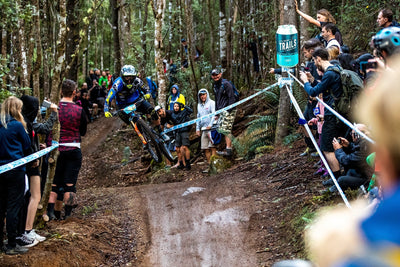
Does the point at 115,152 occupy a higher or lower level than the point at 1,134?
lower

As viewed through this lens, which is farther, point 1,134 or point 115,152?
point 115,152

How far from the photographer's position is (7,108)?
5758 millimetres

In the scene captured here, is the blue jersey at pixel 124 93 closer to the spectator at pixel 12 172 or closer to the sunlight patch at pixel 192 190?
the sunlight patch at pixel 192 190

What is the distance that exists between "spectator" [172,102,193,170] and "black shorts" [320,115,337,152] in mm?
6355

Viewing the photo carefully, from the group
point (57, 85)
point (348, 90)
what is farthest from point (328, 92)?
point (57, 85)

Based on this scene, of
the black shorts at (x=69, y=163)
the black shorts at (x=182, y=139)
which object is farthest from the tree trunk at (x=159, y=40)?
the black shorts at (x=69, y=163)

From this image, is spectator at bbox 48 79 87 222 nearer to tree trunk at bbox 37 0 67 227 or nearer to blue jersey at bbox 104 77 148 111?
tree trunk at bbox 37 0 67 227

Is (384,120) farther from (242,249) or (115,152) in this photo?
(115,152)

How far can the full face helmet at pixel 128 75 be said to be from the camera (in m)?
10.6

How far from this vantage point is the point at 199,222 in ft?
25.1

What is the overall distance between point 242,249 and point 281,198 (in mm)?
1592

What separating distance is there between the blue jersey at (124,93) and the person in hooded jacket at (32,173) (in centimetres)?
405

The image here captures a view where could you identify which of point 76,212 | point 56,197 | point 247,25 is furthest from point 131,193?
point 247,25

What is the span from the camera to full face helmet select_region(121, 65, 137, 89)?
1063cm
